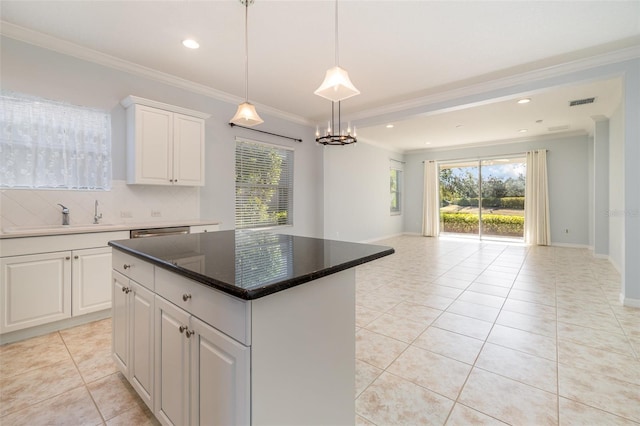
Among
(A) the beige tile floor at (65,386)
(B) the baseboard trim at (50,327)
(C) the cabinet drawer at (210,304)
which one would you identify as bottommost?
(A) the beige tile floor at (65,386)

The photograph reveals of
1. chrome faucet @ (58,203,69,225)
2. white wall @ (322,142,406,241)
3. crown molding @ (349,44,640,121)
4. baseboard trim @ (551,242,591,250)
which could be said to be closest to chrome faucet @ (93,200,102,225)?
chrome faucet @ (58,203,69,225)

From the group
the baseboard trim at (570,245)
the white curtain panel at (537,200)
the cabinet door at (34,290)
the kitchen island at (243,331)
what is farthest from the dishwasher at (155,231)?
→ the baseboard trim at (570,245)

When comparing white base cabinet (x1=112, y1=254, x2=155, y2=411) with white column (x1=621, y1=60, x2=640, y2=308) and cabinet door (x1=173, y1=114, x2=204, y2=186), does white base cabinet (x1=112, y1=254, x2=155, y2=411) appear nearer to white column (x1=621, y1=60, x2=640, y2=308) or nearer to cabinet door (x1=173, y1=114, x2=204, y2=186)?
cabinet door (x1=173, y1=114, x2=204, y2=186)

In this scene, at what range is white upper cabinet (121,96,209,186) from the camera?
10.5 ft

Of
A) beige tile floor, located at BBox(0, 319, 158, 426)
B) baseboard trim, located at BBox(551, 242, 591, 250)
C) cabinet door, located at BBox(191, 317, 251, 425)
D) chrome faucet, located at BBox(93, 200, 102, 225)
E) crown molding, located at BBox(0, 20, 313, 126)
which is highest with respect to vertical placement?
crown molding, located at BBox(0, 20, 313, 126)

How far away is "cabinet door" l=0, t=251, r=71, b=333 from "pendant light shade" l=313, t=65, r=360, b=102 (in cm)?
267

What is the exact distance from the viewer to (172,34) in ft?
9.11

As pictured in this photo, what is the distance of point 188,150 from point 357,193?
450 cm

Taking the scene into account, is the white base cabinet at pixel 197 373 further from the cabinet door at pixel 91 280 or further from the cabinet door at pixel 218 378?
the cabinet door at pixel 91 280

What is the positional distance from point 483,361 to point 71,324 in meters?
3.63

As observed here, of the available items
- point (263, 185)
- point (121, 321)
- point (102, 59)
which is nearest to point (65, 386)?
point (121, 321)

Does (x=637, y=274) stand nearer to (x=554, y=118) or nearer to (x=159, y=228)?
(x=554, y=118)

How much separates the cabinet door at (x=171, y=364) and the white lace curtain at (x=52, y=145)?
8.41ft

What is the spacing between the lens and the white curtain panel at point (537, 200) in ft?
23.2
